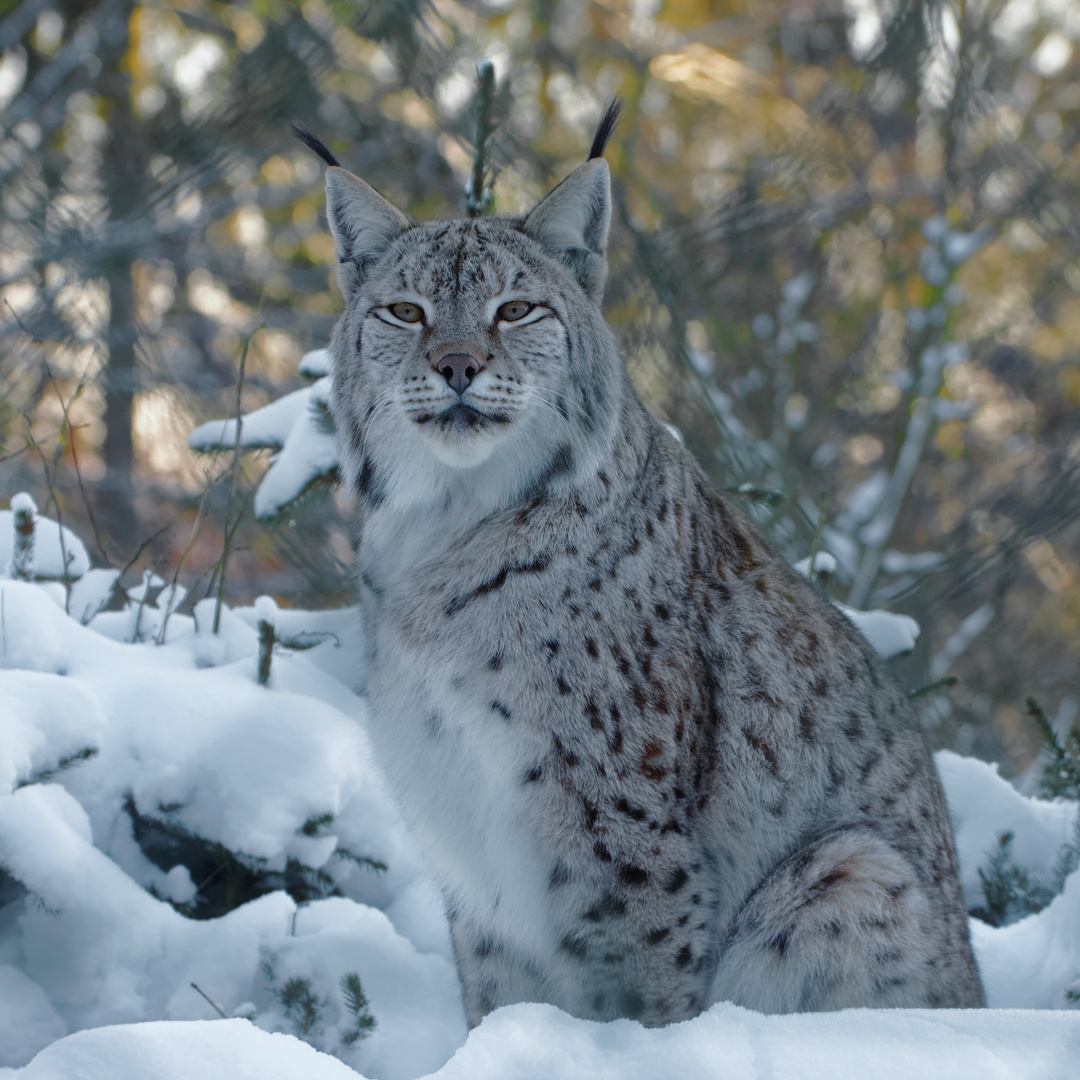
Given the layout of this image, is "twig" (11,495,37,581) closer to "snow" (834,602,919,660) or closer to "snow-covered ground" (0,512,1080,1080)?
"snow-covered ground" (0,512,1080,1080)

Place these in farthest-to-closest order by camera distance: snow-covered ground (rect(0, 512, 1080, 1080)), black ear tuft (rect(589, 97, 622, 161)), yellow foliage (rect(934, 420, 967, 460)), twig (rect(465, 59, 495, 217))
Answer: yellow foliage (rect(934, 420, 967, 460))
twig (rect(465, 59, 495, 217))
black ear tuft (rect(589, 97, 622, 161))
snow-covered ground (rect(0, 512, 1080, 1080))

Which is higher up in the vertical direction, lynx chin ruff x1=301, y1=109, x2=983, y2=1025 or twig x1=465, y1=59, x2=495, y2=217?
twig x1=465, y1=59, x2=495, y2=217

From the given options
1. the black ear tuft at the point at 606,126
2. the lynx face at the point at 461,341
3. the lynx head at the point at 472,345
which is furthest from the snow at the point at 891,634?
the black ear tuft at the point at 606,126

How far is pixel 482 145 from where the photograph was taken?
3.99 metres

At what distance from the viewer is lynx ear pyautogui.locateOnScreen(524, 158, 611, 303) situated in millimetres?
3170

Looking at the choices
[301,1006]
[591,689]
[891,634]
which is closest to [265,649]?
[301,1006]

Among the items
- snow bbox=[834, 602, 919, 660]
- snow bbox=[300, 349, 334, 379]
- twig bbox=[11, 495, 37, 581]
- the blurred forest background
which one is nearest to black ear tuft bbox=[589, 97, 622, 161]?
the blurred forest background

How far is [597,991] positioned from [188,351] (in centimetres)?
1289

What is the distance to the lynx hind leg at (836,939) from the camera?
2.60 meters

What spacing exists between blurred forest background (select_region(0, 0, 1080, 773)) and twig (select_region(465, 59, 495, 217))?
0.64ft

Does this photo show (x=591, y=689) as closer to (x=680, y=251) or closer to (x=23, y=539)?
(x=23, y=539)

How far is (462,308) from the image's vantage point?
3.04m

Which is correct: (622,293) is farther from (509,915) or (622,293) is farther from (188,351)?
(188,351)

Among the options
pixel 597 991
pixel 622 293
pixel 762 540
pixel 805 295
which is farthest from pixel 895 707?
pixel 805 295
